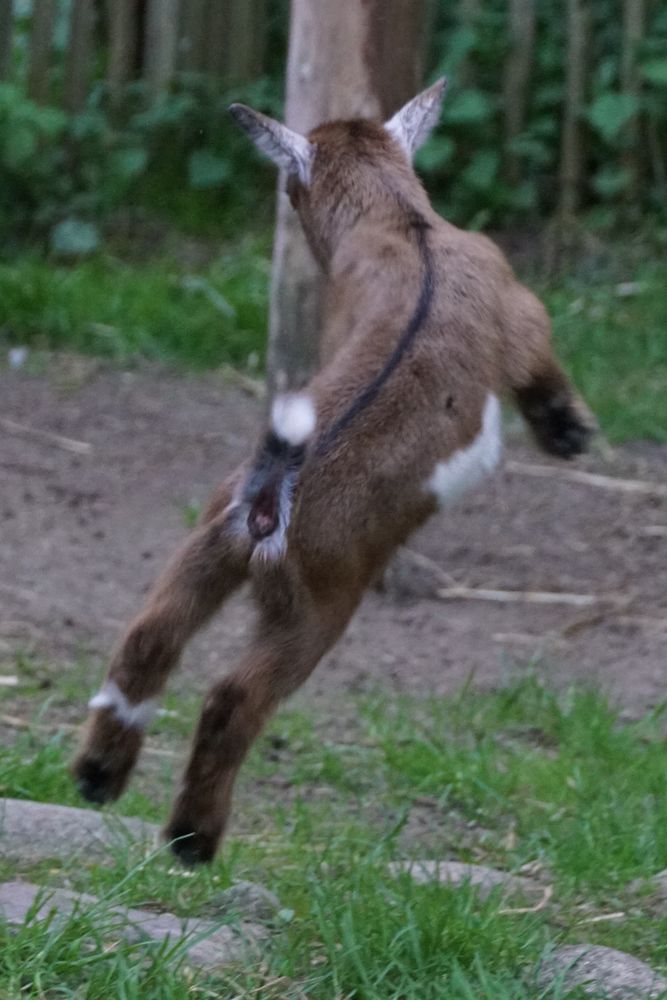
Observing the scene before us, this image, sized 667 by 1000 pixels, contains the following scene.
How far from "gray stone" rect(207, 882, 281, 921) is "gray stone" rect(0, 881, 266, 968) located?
0.18ft

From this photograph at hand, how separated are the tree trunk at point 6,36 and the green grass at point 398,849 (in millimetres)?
4488

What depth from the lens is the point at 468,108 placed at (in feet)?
26.9

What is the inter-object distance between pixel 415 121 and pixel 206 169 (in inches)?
180

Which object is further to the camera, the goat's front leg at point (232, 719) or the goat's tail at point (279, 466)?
the goat's front leg at point (232, 719)

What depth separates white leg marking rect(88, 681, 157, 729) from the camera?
3.21 metres

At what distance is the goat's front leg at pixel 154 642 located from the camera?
3.16 m

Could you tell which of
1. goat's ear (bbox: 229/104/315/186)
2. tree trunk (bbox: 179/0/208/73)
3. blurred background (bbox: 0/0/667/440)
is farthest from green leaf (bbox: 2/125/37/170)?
goat's ear (bbox: 229/104/315/186)

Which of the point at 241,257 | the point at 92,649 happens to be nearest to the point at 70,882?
the point at 92,649

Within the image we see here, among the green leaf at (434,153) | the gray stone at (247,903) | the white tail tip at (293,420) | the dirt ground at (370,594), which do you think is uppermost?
the white tail tip at (293,420)

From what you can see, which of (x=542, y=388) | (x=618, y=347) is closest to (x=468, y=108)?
(x=618, y=347)

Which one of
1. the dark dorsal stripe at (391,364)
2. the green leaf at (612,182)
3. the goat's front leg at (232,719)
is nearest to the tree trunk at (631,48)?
the green leaf at (612,182)

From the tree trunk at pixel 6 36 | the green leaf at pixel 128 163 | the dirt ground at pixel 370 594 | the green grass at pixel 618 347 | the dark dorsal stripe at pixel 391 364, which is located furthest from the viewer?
the green leaf at pixel 128 163

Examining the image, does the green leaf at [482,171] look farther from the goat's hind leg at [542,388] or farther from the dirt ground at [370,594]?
the goat's hind leg at [542,388]

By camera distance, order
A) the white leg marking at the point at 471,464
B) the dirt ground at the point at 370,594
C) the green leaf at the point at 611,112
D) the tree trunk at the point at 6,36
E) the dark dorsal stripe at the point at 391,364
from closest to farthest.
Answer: the dark dorsal stripe at the point at 391,364
the white leg marking at the point at 471,464
the dirt ground at the point at 370,594
the green leaf at the point at 611,112
the tree trunk at the point at 6,36
